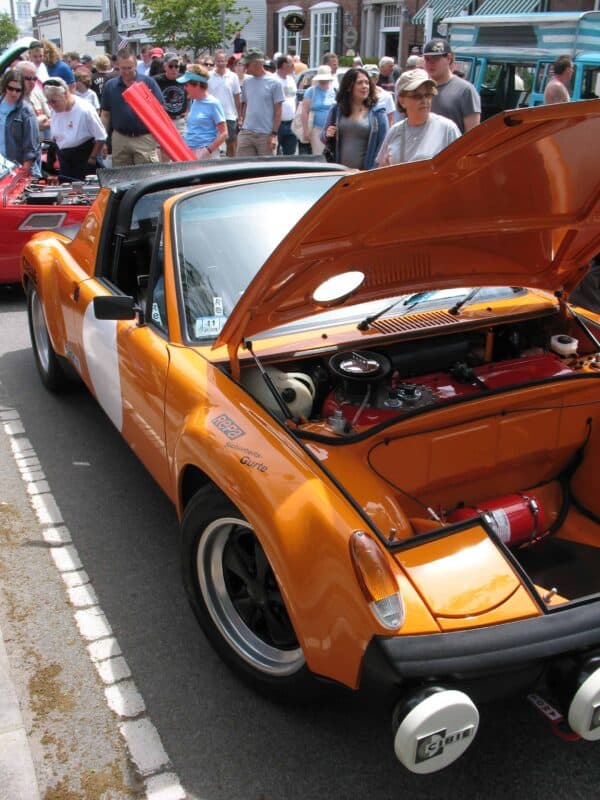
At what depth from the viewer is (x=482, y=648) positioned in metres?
1.87

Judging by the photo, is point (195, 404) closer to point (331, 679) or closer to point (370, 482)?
point (370, 482)

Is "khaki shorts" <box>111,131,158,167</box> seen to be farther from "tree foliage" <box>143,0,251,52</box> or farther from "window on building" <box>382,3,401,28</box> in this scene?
"window on building" <box>382,3,401,28</box>

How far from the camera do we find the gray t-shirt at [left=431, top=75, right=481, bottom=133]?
235 inches

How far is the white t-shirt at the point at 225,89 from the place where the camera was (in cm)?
1062

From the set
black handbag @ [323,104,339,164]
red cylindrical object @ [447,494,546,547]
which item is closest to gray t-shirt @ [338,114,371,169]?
black handbag @ [323,104,339,164]

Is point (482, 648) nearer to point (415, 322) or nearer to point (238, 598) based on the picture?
point (238, 598)

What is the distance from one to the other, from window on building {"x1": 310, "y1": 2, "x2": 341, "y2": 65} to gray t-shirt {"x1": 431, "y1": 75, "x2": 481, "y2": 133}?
29466mm

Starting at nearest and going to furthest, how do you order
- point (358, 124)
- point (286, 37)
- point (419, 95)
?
point (419, 95) < point (358, 124) < point (286, 37)

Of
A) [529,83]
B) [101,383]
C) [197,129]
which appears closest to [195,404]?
[101,383]

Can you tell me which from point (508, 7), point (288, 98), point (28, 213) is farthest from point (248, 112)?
point (508, 7)

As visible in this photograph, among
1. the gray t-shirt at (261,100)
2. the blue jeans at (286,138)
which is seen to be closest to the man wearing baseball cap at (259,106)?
the gray t-shirt at (261,100)

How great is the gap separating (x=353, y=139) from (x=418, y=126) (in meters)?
1.80

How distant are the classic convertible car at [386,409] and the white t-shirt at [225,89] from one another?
7.50m

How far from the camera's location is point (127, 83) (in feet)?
27.9
